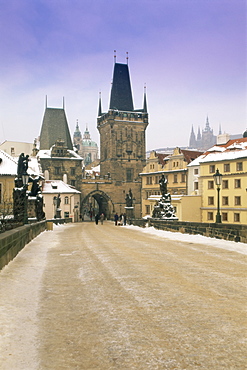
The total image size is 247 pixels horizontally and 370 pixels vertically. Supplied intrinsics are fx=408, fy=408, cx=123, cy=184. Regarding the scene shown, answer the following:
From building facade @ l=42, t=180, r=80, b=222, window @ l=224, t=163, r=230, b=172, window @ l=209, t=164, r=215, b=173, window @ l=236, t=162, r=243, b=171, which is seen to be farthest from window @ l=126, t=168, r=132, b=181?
window @ l=236, t=162, r=243, b=171

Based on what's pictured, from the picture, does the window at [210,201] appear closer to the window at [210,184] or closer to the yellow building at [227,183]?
the yellow building at [227,183]

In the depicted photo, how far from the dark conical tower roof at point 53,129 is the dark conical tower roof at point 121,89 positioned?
1282 cm

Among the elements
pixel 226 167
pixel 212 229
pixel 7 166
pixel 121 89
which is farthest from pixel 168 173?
pixel 212 229

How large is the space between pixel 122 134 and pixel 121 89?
12180 mm

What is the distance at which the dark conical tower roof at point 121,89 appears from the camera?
322ft

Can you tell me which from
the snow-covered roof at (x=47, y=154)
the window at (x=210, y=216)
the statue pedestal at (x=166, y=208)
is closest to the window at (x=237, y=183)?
the window at (x=210, y=216)

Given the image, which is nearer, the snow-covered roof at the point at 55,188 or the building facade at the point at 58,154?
the snow-covered roof at the point at 55,188

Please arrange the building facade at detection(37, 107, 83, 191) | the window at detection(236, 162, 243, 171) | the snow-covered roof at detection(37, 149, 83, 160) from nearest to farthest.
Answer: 1. the window at detection(236, 162, 243, 171)
2. the building facade at detection(37, 107, 83, 191)
3. the snow-covered roof at detection(37, 149, 83, 160)

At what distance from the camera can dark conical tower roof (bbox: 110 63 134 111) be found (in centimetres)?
9800

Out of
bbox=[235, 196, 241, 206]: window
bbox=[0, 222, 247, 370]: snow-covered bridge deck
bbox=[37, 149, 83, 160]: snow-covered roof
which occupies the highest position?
bbox=[37, 149, 83, 160]: snow-covered roof

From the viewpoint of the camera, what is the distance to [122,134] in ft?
313

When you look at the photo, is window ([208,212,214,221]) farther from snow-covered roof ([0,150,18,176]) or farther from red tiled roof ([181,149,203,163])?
snow-covered roof ([0,150,18,176])

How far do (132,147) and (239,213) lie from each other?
168 ft

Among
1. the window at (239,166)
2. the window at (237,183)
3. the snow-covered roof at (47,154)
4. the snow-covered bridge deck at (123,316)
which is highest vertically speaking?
the snow-covered roof at (47,154)
